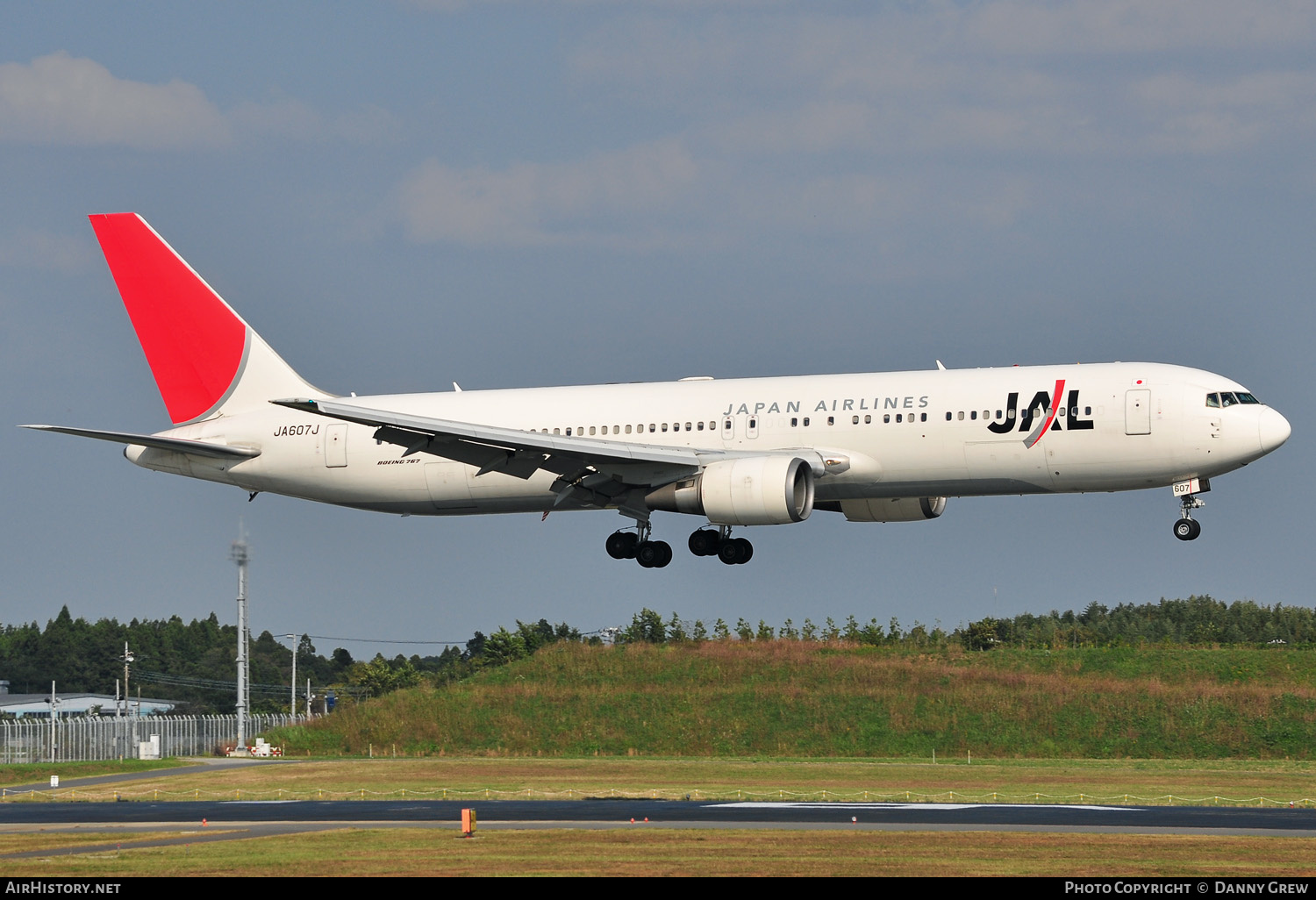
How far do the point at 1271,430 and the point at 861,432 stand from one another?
10507mm

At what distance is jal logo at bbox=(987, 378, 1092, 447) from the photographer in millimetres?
42812

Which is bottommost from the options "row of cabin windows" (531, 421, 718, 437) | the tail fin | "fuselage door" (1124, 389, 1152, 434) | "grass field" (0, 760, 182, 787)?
"grass field" (0, 760, 182, 787)

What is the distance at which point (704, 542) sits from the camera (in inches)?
1972

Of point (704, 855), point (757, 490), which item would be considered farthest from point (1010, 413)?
point (704, 855)

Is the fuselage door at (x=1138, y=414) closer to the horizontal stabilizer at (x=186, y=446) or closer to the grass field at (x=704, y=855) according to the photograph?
the grass field at (x=704, y=855)

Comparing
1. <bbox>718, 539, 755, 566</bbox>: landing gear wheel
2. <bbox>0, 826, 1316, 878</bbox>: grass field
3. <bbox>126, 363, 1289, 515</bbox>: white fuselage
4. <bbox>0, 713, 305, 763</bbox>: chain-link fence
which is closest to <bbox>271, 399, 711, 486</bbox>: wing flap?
<bbox>126, 363, 1289, 515</bbox>: white fuselage

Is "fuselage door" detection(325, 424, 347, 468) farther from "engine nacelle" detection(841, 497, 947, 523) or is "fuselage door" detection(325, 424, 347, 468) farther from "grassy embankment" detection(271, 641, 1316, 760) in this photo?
"grassy embankment" detection(271, 641, 1316, 760)

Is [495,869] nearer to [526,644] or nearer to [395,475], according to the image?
[395,475]

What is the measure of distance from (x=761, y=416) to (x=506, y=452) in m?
7.37

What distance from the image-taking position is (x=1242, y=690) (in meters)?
67.8

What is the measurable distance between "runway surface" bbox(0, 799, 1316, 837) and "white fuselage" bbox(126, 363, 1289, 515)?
28.7ft

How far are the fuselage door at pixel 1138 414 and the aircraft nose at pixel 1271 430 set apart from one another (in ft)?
9.06

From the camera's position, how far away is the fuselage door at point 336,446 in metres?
51.7

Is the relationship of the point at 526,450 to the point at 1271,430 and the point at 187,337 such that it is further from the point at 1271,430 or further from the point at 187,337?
the point at 1271,430
